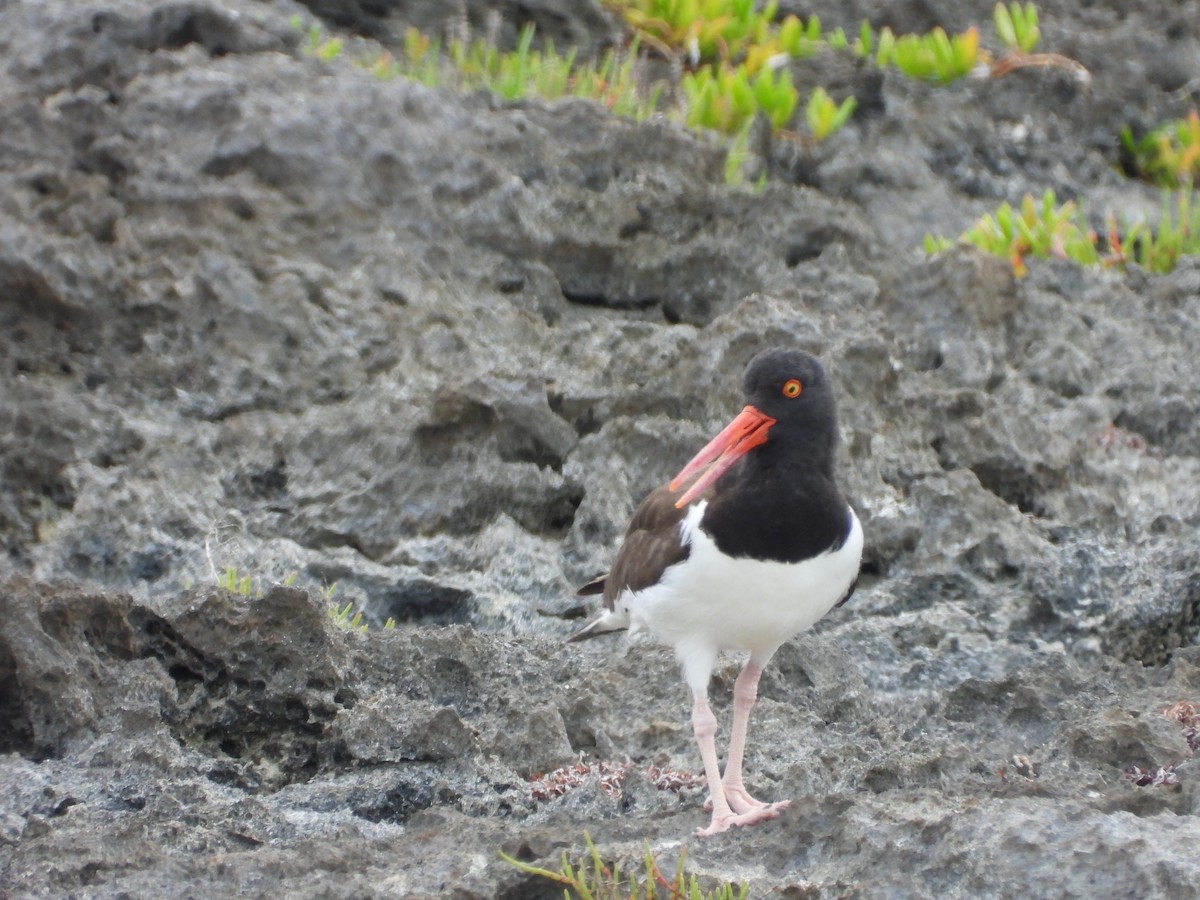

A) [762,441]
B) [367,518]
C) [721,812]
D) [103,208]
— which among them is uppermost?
[762,441]

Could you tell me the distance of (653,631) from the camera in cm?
476

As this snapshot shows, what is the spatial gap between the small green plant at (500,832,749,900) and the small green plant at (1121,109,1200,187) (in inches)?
276

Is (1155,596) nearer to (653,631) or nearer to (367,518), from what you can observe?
(653,631)

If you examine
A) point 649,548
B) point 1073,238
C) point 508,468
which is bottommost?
point 508,468

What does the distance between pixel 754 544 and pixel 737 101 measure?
16.3ft

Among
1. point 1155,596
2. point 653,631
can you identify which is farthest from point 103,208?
point 1155,596

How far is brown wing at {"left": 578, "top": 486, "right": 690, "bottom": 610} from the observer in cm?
463

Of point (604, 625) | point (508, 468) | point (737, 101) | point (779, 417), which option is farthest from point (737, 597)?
point (737, 101)

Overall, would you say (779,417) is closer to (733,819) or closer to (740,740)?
(740,740)

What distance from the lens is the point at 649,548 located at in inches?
187

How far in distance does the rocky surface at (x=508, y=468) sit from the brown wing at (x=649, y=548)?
301mm

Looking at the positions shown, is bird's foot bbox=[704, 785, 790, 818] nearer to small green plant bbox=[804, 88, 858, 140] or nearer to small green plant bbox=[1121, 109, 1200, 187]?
small green plant bbox=[804, 88, 858, 140]

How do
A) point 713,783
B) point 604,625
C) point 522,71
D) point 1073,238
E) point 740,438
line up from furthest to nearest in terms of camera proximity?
1. point 522,71
2. point 1073,238
3. point 604,625
4. point 740,438
5. point 713,783

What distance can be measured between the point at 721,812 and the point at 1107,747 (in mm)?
1079
